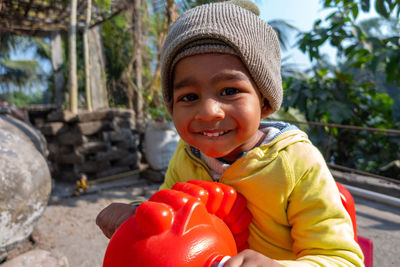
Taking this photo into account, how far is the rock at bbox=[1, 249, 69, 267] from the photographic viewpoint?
204cm

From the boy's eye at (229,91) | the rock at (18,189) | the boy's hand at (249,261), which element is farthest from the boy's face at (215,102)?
the rock at (18,189)

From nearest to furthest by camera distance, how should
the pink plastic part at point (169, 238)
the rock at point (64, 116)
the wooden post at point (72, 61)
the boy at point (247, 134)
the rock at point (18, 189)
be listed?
1. the pink plastic part at point (169, 238)
2. the boy at point (247, 134)
3. the rock at point (18, 189)
4. the wooden post at point (72, 61)
5. the rock at point (64, 116)

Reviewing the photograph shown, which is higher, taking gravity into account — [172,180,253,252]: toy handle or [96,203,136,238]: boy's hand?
[172,180,253,252]: toy handle

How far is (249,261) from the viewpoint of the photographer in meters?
0.64

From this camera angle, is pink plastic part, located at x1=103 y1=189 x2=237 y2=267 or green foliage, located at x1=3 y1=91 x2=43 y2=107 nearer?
pink plastic part, located at x1=103 y1=189 x2=237 y2=267

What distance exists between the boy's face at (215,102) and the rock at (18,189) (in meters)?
1.63

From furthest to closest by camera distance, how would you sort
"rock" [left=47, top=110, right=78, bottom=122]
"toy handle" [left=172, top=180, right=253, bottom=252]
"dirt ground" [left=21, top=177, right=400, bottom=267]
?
1. "rock" [left=47, top=110, right=78, bottom=122]
2. "dirt ground" [left=21, top=177, right=400, bottom=267]
3. "toy handle" [left=172, top=180, right=253, bottom=252]

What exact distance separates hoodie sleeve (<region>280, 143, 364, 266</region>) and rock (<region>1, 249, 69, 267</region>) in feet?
6.23

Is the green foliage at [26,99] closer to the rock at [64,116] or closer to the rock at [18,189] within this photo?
the rock at [64,116]

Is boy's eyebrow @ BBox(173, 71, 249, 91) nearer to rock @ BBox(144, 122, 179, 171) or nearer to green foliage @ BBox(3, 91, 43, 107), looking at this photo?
rock @ BBox(144, 122, 179, 171)

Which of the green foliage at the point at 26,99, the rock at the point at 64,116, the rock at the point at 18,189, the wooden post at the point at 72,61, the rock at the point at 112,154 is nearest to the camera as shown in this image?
the rock at the point at 18,189

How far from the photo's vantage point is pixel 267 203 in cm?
93

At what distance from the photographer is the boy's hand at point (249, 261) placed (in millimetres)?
624

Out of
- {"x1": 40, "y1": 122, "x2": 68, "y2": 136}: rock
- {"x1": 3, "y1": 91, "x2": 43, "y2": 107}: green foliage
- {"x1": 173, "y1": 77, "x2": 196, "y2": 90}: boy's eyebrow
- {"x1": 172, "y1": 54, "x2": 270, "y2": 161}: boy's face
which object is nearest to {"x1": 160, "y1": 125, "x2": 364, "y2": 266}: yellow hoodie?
{"x1": 172, "y1": 54, "x2": 270, "y2": 161}: boy's face
